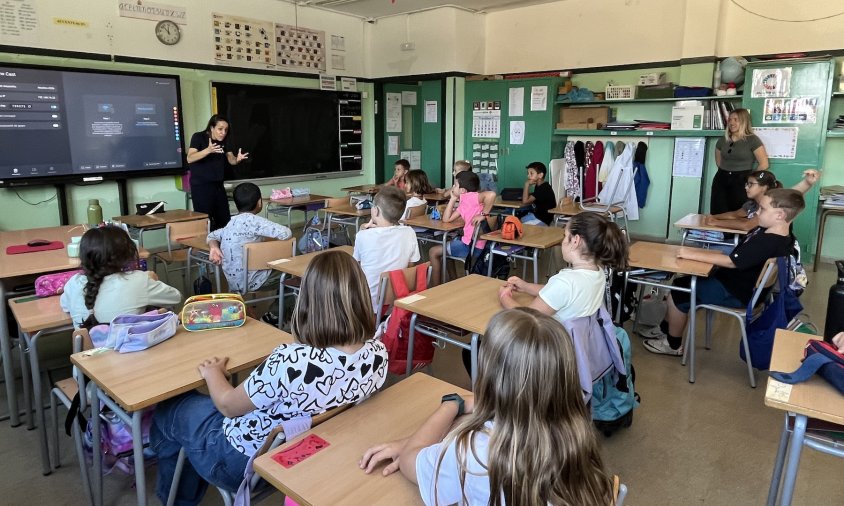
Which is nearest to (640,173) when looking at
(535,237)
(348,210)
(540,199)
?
(540,199)

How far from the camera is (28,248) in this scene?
351 cm

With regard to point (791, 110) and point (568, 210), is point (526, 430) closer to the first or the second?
point (568, 210)

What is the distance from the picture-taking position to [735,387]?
328 centimetres

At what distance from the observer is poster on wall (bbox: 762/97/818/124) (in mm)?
5809

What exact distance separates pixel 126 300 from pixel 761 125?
6420 millimetres

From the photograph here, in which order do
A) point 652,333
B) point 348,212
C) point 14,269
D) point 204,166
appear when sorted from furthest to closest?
point 348,212 → point 204,166 → point 652,333 → point 14,269

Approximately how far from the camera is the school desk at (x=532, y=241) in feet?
13.5

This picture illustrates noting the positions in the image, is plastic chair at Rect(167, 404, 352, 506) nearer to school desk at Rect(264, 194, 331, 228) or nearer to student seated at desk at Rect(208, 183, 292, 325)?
student seated at desk at Rect(208, 183, 292, 325)

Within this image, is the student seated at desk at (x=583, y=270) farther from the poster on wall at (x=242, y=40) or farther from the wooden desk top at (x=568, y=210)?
the poster on wall at (x=242, y=40)

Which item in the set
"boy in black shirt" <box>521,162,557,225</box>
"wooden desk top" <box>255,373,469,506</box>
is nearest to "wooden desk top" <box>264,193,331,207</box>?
"boy in black shirt" <box>521,162,557,225</box>

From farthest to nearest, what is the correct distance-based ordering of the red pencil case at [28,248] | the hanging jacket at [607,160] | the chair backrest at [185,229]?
the hanging jacket at [607,160], the chair backrest at [185,229], the red pencil case at [28,248]

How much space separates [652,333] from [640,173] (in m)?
3.79

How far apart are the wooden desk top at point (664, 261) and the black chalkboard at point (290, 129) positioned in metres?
5.25

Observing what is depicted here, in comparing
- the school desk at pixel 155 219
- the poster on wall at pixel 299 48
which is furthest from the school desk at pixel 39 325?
the poster on wall at pixel 299 48
